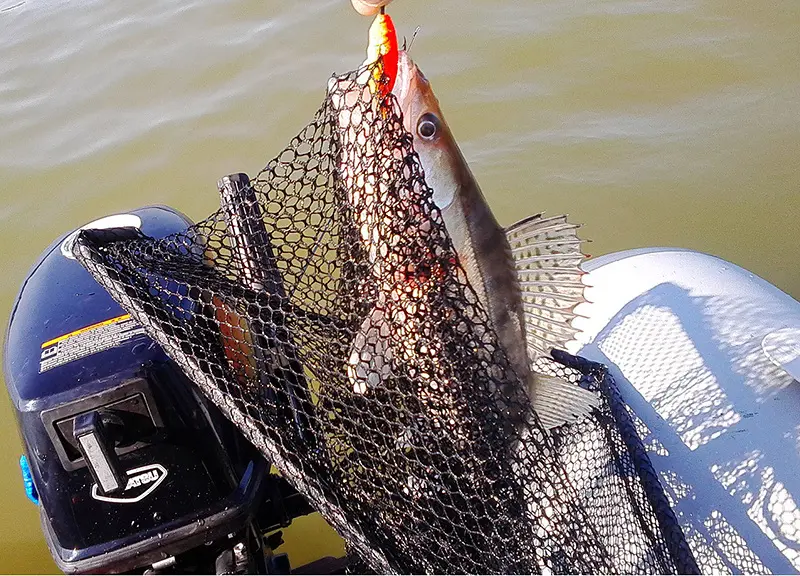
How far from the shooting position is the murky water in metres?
4.74

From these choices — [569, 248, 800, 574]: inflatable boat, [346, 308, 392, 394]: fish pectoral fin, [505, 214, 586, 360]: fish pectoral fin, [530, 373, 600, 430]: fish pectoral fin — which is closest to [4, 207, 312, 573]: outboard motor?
[346, 308, 392, 394]: fish pectoral fin

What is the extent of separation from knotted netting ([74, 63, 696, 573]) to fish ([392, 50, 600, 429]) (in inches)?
8.7

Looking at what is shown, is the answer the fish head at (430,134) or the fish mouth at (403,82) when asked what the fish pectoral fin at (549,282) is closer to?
the fish head at (430,134)

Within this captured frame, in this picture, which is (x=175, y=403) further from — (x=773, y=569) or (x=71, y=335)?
(x=773, y=569)

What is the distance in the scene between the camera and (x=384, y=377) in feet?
6.02

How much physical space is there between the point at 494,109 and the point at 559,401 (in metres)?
3.74

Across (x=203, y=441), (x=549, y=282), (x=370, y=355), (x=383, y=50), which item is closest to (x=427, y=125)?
(x=383, y=50)

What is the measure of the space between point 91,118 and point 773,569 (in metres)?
5.75

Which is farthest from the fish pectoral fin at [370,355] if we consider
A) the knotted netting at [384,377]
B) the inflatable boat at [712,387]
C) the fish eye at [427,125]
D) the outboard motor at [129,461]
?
the inflatable boat at [712,387]

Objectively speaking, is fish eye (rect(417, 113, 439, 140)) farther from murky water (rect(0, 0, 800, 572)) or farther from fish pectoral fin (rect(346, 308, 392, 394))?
murky water (rect(0, 0, 800, 572))

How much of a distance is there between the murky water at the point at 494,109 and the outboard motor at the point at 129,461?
2215 mm

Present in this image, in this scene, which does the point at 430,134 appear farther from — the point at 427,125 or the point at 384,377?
the point at 384,377

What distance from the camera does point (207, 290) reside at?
5.97 ft

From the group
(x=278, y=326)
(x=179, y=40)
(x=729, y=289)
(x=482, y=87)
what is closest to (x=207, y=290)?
(x=278, y=326)
